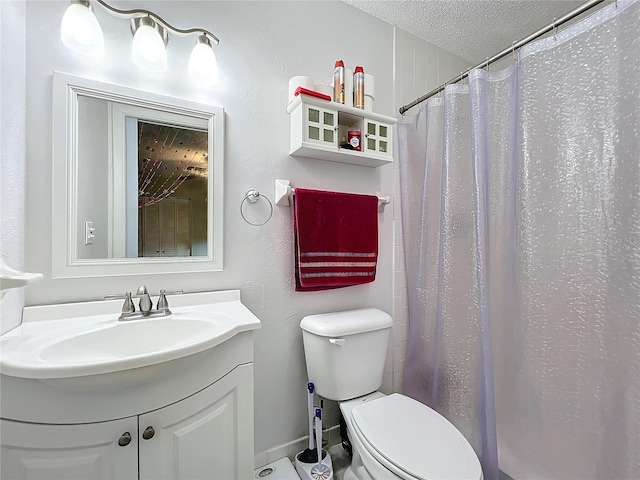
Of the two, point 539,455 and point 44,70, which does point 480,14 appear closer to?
point 44,70

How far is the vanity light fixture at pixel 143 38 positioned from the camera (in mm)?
971

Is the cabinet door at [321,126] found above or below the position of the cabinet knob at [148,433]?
above

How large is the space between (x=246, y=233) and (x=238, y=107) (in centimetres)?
55

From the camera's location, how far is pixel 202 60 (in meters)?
1.17

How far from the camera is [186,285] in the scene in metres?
1.18

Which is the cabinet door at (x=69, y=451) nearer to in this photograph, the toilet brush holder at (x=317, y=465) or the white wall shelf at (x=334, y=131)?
the toilet brush holder at (x=317, y=465)

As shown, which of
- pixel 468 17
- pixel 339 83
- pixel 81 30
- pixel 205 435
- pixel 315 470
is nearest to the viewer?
pixel 205 435

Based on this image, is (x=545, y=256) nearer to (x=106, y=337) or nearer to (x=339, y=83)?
(x=339, y=83)

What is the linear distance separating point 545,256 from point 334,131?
1.00 metres

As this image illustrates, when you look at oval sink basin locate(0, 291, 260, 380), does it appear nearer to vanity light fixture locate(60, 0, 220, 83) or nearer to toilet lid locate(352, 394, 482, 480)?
toilet lid locate(352, 394, 482, 480)

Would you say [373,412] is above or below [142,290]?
below

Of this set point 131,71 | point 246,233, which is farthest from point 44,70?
point 246,233

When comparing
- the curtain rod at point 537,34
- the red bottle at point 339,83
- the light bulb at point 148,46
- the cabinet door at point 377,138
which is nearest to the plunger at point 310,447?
the cabinet door at point 377,138

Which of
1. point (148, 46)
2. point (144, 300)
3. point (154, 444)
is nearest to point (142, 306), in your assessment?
point (144, 300)
